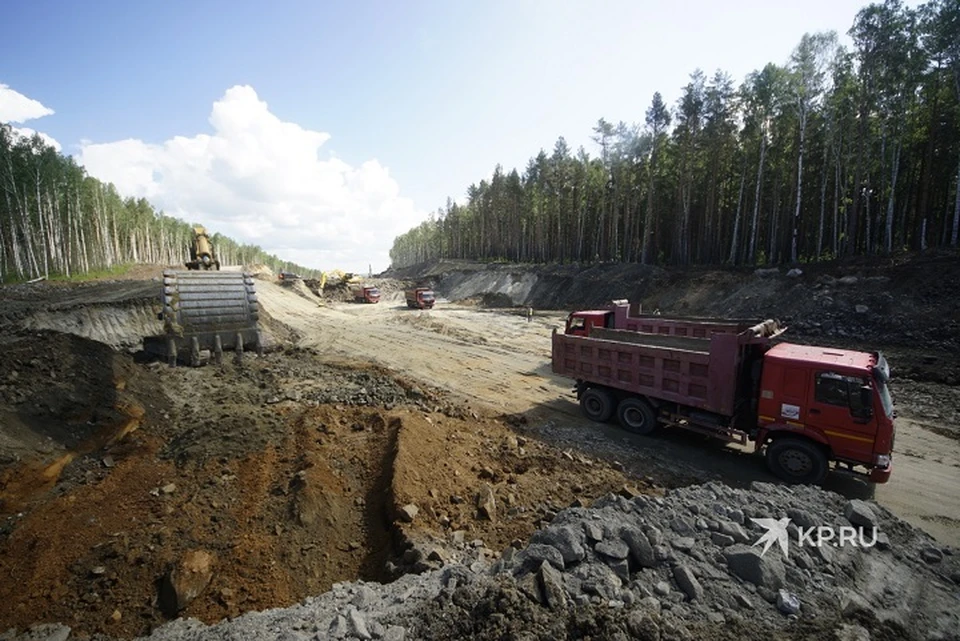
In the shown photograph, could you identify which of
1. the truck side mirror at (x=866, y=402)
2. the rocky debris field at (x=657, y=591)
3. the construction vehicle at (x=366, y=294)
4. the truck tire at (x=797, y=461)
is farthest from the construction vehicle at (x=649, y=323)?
the construction vehicle at (x=366, y=294)

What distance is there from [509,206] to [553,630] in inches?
2398

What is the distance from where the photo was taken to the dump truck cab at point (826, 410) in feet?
21.9

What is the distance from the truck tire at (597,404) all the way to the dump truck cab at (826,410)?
10.1ft

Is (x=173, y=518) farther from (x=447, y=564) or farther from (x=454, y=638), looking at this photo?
(x=454, y=638)

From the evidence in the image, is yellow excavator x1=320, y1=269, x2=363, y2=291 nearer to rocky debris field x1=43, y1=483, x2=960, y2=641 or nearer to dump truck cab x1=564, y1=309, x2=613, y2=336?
dump truck cab x1=564, y1=309, x2=613, y2=336

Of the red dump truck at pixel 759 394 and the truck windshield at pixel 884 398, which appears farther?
the red dump truck at pixel 759 394

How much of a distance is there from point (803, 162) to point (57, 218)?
6181cm

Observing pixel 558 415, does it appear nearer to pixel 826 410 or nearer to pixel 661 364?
pixel 661 364

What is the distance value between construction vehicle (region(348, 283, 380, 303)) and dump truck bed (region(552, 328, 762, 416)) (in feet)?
106

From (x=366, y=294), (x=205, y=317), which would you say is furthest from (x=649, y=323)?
(x=366, y=294)

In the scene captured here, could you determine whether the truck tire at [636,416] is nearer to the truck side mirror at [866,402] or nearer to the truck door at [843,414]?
the truck door at [843,414]

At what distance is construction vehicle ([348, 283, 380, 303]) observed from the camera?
40875mm

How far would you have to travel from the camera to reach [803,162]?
2883 centimetres

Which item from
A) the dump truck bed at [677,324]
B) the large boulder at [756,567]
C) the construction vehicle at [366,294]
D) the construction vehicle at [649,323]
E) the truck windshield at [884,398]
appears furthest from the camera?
the construction vehicle at [366,294]
